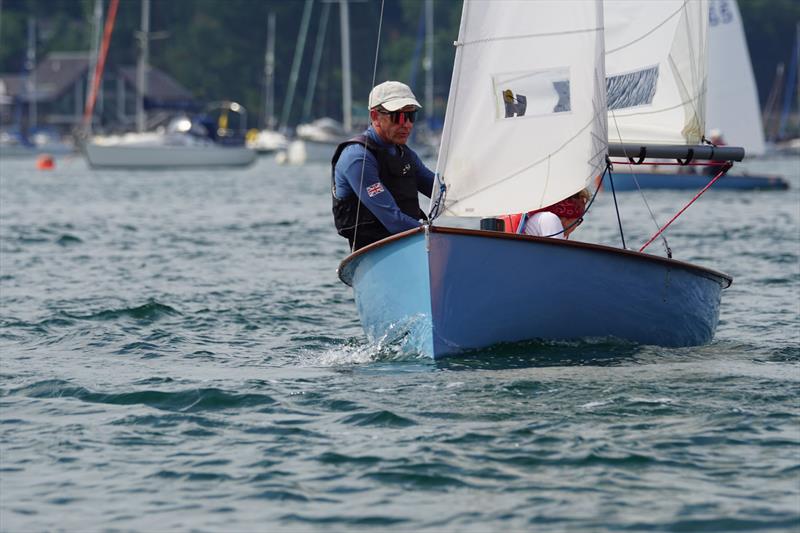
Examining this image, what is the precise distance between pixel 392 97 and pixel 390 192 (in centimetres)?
69

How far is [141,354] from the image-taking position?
1011 centimetres

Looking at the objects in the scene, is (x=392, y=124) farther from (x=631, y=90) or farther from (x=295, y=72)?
(x=295, y=72)

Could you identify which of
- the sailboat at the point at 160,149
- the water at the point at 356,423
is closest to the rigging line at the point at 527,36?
the water at the point at 356,423

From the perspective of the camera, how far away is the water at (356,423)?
19.9ft

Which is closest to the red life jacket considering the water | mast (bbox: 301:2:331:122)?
the water

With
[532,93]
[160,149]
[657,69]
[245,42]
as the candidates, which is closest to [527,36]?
[532,93]

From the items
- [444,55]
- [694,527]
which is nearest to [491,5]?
[694,527]

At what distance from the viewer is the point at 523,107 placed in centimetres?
894

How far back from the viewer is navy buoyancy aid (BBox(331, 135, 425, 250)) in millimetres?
9344

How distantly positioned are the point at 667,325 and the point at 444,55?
241 ft

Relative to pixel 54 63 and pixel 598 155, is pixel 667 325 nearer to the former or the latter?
pixel 598 155

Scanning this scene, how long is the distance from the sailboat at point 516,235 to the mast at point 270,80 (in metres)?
75.0

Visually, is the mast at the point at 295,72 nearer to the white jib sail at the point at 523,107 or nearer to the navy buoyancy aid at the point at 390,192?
the navy buoyancy aid at the point at 390,192

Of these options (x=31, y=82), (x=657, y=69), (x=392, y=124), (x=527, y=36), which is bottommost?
(x=31, y=82)
